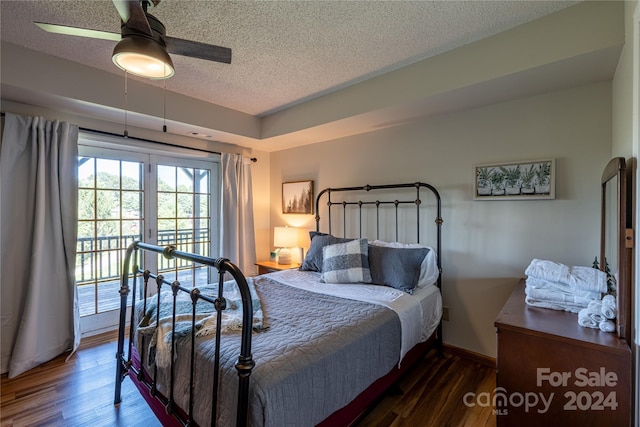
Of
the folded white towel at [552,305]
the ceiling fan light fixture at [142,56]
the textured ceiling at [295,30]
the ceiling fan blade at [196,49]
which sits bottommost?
the folded white towel at [552,305]

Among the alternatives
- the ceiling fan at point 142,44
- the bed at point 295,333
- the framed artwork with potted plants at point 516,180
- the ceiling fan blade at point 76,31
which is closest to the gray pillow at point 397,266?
the bed at point 295,333

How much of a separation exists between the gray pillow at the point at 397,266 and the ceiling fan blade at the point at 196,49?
74.5 inches

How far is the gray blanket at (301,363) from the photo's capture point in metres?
1.15

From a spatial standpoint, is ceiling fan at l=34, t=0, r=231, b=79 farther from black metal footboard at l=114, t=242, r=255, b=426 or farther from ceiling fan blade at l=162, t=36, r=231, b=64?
black metal footboard at l=114, t=242, r=255, b=426

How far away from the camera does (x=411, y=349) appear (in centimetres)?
218

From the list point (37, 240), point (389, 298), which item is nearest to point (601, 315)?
point (389, 298)

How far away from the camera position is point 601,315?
1.43 metres

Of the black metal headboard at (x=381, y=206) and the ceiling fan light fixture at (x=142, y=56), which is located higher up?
the ceiling fan light fixture at (x=142, y=56)

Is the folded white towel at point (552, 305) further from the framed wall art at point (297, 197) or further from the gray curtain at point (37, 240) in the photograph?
the gray curtain at point (37, 240)

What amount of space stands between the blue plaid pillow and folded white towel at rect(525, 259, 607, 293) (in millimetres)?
1197

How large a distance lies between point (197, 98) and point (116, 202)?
55.4 inches

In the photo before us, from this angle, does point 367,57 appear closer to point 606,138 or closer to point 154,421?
point 606,138

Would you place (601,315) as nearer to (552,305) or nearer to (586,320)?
(586,320)

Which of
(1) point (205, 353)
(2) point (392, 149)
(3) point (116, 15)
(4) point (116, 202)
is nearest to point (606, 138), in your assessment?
(2) point (392, 149)
